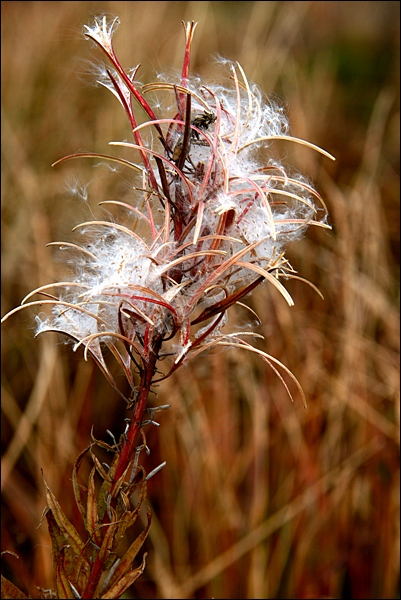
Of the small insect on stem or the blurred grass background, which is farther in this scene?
the blurred grass background

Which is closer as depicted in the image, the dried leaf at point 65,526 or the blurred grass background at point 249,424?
the dried leaf at point 65,526

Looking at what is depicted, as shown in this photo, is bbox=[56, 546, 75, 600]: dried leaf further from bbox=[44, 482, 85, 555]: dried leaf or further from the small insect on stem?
the small insect on stem

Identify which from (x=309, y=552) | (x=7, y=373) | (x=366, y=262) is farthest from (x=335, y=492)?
(x=7, y=373)

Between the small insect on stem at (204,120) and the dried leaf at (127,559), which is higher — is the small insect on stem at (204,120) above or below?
above

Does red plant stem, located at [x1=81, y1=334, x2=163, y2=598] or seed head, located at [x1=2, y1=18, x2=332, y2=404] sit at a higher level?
seed head, located at [x1=2, y1=18, x2=332, y2=404]

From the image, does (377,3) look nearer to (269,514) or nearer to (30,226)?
(30,226)

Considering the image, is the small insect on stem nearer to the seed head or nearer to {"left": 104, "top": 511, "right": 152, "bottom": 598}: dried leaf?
the seed head

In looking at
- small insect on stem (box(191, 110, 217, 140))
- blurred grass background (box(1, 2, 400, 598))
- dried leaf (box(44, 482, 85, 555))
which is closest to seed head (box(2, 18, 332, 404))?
small insect on stem (box(191, 110, 217, 140))

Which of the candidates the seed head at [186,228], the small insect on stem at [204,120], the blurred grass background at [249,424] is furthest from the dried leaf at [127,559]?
the blurred grass background at [249,424]

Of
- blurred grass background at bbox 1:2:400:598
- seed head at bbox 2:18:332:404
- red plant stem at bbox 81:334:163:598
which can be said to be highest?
seed head at bbox 2:18:332:404

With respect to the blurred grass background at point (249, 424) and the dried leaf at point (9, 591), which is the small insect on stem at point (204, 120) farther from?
the blurred grass background at point (249, 424)

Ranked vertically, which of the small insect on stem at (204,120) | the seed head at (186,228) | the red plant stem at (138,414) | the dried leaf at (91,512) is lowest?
the dried leaf at (91,512)
